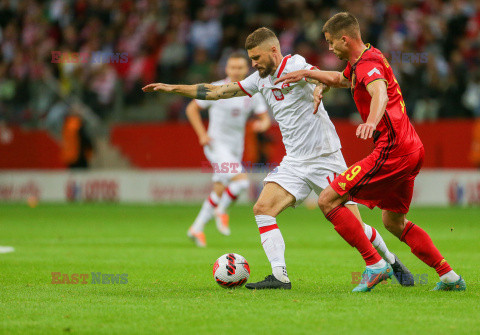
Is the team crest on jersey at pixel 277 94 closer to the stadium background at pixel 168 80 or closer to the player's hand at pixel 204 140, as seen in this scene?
the player's hand at pixel 204 140

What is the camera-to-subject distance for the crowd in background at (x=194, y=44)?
738 inches

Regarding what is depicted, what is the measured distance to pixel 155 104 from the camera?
881 inches

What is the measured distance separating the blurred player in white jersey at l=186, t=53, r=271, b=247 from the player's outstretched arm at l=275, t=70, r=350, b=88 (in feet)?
16.4

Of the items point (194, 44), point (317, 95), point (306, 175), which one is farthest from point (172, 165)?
point (317, 95)

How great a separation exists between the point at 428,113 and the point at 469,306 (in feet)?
43.1

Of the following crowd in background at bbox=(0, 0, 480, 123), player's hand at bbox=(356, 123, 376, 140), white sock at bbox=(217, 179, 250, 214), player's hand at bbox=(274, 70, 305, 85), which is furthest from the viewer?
crowd in background at bbox=(0, 0, 480, 123)

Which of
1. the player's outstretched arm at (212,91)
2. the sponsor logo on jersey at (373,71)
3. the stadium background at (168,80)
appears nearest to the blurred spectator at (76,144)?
the stadium background at (168,80)

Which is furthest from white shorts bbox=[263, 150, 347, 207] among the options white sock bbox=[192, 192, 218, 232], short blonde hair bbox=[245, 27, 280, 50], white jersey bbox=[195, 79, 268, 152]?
white jersey bbox=[195, 79, 268, 152]

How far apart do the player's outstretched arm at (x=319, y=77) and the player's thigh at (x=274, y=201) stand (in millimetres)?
1046

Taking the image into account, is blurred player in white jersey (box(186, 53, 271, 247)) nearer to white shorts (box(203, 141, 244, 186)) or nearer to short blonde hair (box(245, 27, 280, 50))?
white shorts (box(203, 141, 244, 186))

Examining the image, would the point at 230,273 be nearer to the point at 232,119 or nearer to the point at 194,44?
the point at 232,119

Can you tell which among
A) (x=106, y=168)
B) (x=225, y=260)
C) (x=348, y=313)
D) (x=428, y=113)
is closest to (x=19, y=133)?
(x=106, y=168)

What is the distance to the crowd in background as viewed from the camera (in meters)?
18.8

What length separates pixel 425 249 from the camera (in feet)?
22.9
